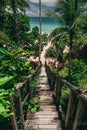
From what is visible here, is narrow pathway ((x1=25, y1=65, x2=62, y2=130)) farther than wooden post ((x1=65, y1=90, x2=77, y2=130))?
Yes

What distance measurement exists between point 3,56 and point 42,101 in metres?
4.29

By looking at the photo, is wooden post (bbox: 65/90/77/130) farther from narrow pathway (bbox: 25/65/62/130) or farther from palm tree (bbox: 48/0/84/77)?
palm tree (bbox: 48/0/84/77)

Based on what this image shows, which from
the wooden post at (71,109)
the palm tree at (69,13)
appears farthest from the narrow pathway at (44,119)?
the palm tree at (69,13)

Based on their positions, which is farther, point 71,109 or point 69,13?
point 69,13

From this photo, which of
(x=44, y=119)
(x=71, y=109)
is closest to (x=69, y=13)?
(x=44, y=119)

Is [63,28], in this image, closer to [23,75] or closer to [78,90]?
[23,75]

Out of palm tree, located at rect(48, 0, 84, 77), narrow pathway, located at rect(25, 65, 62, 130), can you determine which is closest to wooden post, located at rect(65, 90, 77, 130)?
narrow pathway, located at rect(25, 65, 62, 130)

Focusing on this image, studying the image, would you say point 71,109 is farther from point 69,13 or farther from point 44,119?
point 69,13

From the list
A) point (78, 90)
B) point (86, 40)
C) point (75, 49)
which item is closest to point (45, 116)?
point (78, 90)

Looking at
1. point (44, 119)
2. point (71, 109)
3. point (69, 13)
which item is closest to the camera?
point (71, 109)

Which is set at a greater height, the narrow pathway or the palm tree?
the palm tree

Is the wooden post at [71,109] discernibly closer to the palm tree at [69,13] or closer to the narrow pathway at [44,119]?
the narrow pathway at [44,119]

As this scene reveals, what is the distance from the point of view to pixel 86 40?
1898 cm

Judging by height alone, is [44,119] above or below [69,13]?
below
